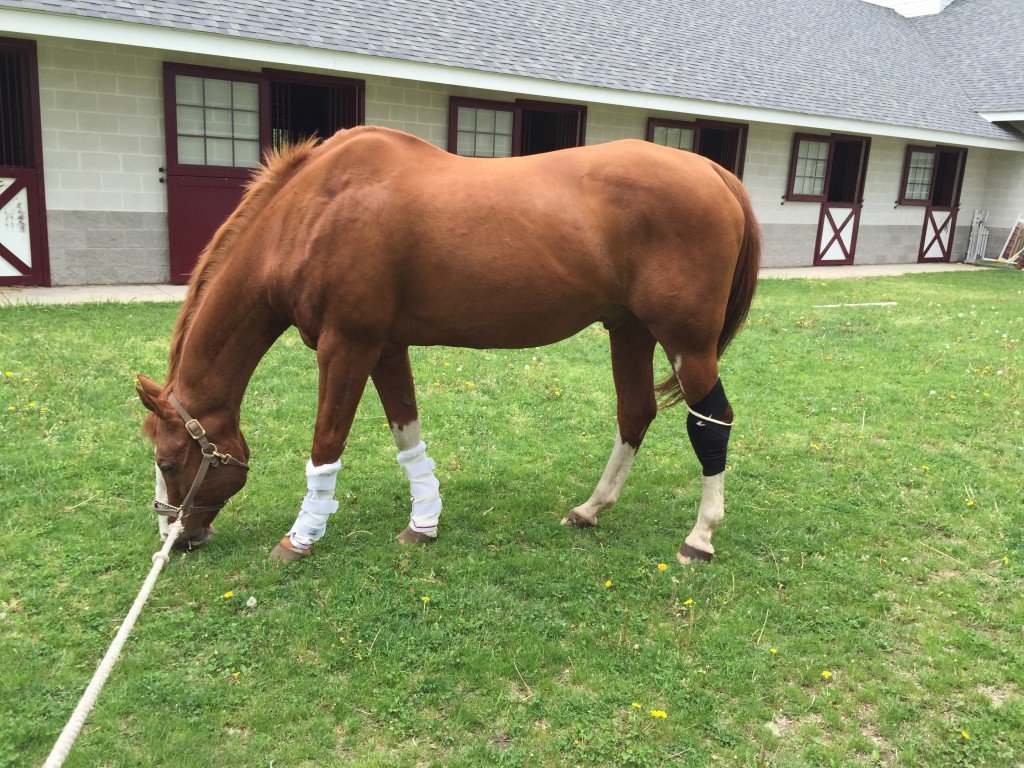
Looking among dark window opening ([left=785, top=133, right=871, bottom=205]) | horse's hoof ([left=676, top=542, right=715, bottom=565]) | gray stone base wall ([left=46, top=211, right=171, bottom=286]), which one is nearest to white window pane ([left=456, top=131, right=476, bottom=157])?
gray stone base wall ([left=46, top=211, right=171, bottom=286])

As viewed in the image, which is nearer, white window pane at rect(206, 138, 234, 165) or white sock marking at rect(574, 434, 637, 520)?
white sock marking at rect(574, 434, 637, 520)

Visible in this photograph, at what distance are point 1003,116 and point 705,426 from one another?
17.5 metres

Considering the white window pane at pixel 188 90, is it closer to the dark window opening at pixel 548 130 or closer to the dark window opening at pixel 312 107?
the dark window opening at pixel 312 107

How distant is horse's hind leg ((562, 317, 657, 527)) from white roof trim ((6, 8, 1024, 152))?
717cm

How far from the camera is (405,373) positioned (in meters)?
3.48

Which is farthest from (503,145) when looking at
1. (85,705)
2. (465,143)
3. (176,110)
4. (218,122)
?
(85,705)

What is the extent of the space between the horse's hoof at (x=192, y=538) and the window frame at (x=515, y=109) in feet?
28.5

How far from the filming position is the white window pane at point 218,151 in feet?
31.6

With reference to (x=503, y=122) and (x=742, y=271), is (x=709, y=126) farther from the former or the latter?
(x=742, y=271)

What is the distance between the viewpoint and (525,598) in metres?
3.16

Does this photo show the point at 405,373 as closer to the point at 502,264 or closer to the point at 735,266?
the point at 502,264

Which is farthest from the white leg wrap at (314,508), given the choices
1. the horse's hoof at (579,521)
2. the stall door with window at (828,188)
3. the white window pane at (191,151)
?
the stall door with window at (828,188)

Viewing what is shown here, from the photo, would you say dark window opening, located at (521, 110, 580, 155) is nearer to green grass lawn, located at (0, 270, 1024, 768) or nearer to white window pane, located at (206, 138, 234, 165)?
white window pane, located at (206, 138, 234, 165)

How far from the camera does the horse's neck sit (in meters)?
3.06
